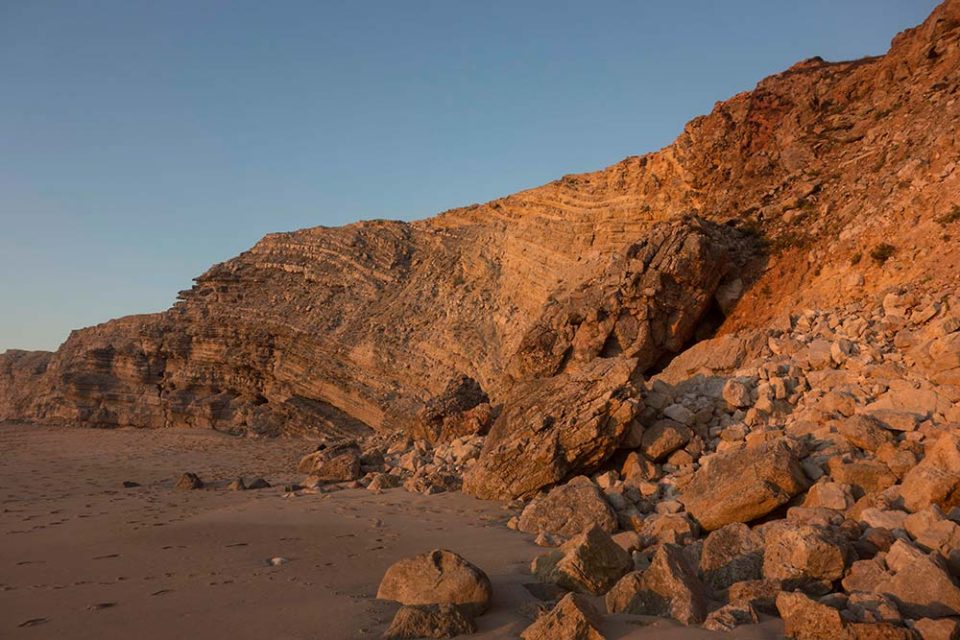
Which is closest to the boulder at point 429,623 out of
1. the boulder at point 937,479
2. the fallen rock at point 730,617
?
the fallen rock at point 730,617

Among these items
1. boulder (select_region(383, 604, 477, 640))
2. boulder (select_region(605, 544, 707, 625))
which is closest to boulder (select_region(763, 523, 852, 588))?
boulder (select_region(605, 544, 707, 625))

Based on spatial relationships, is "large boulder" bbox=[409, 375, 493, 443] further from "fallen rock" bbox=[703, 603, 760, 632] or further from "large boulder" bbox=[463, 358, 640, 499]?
"fallen rock" bbox=[703, 603, 760, 632]

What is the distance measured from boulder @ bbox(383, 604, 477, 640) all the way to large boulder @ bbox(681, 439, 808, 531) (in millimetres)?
2869

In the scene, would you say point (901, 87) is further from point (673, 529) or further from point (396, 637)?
point (396, 637)

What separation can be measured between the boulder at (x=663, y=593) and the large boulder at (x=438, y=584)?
31.8 inches

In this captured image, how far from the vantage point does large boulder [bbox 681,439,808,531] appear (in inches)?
222

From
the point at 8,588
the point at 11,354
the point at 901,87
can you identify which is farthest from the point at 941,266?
the point at 11,354

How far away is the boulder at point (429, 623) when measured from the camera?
11.6ft

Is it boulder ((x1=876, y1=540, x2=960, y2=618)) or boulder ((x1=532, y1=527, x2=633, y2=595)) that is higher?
boulder ((x1=532, y1=527, x2=633, y2=595))

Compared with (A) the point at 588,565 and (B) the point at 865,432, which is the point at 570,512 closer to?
(A) the point at 588,565

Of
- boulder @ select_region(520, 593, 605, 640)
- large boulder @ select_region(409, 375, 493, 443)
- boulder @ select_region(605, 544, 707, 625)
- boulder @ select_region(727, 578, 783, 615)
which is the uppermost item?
large boulder @ select_region(409, 375, 493, 443)

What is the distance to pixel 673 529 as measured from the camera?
18.3ft

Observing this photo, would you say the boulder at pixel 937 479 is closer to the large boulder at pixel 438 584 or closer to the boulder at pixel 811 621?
the boulder at pixel 811 621

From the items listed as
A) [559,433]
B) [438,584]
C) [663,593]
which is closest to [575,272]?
[559,433]
